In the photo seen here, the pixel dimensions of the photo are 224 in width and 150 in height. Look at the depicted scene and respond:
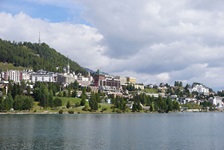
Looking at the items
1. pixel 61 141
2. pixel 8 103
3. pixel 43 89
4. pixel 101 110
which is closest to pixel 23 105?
pixel 8 103

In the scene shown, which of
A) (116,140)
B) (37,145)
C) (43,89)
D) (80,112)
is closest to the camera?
(37,145)

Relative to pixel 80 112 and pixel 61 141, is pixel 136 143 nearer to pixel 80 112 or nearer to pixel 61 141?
pixel 61 141

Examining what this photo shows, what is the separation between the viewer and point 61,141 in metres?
62.1

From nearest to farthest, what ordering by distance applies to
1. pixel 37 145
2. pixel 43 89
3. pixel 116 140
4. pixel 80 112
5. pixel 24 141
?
pixel 37 145, pixel 24 141, pixel 116 140, pixel 80 112, pixel 43 89

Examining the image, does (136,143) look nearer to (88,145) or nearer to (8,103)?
(88,145)

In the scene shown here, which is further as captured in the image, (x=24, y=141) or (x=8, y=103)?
(x=8, y=103)

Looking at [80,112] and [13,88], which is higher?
[13,88]

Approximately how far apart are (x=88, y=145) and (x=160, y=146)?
429 inches

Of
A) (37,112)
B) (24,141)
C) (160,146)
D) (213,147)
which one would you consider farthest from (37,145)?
(37,112)

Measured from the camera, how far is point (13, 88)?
653ft

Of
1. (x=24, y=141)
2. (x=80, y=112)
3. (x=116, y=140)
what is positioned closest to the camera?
(x=24, y=141)

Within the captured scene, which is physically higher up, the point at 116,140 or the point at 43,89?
the point at 43,89

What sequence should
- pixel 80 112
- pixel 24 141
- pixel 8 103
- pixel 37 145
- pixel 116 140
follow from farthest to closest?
pixel 80 112
pixel 8 103
pixel 116 140
pixel 24 141
pixel 37 145

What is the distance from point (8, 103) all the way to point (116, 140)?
386ft
